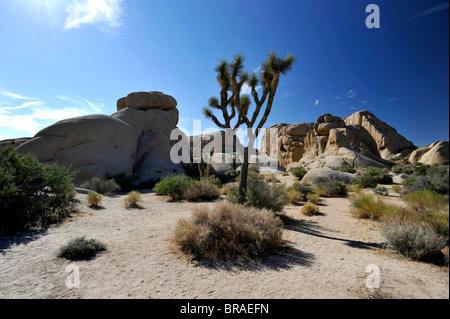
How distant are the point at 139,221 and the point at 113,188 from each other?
7.65 metres

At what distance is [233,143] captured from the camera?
124 feet

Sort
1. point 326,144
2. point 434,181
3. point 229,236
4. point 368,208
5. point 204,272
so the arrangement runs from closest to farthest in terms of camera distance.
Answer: point 204,272
point 434,181
point 229,236
point 368,208
point 326,144

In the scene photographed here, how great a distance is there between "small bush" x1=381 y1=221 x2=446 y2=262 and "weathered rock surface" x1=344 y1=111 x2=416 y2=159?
1603 inches

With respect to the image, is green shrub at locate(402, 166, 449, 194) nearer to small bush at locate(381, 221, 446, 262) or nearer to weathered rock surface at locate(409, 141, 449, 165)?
weathered rock surface at locate(409, 141, 449, 165)

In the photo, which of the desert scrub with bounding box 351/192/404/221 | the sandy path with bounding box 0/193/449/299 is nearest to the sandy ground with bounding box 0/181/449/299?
the sandy path with bounding box 0/193/449/299

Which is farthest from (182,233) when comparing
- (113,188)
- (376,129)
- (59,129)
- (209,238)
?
(376,129)

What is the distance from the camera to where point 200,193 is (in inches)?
404

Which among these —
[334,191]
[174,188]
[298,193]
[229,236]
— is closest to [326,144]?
[334,191]

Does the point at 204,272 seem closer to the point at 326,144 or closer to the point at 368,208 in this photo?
the point at 368,208

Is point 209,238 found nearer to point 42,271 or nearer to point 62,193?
point 42,271

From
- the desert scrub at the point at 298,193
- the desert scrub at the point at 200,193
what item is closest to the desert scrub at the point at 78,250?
the desert scrub at the point at 200,193

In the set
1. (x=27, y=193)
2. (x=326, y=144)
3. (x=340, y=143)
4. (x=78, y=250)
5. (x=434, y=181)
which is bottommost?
(x=78, y=250)

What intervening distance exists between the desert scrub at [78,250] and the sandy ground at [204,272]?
0.16m

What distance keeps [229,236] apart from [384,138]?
43.8 m
